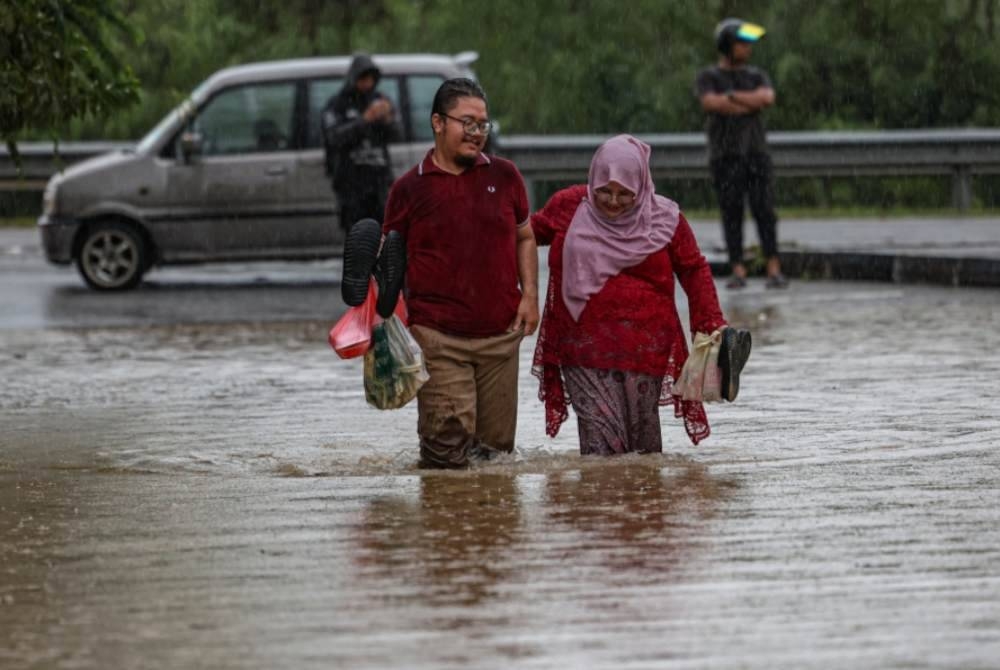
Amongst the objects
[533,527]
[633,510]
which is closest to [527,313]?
[633,510]

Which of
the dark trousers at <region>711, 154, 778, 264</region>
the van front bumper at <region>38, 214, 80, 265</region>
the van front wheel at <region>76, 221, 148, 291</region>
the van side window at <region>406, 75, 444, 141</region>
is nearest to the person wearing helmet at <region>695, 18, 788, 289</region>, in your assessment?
the dark trousers at <region>711, 154, 778, 264</region>

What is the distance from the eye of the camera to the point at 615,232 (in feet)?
29.1

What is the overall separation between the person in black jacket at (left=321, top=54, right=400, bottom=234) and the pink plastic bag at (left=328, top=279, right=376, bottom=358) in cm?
854

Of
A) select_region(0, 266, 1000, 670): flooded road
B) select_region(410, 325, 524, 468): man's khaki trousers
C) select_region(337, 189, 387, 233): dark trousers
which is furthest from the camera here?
select_region(337, 189, 387, 233): dark trousers

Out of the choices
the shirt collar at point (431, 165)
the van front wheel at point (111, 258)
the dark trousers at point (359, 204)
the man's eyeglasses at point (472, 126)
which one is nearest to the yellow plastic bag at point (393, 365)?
the shirt collar at point (431, 165)

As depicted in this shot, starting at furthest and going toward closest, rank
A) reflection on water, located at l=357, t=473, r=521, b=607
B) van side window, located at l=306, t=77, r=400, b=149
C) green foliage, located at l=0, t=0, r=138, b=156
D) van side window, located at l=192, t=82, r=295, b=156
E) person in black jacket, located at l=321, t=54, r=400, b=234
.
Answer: van side window, located at l=192, t=82, r=295, b=156 < van side window, located at l=306, t=77, r=400, b=149 < person in black jacket, located at l=321, t=54, r=400, b=234 < green foliage, located at l=0, t=0, r=138, b=156 < reflection on water, located at l=357, t=473, r=521, b=607

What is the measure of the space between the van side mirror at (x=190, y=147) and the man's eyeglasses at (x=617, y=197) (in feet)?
36.2

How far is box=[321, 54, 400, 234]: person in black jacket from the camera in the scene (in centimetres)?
1741

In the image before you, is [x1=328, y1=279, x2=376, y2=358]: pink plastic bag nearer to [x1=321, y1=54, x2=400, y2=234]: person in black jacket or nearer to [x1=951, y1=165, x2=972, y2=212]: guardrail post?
[x1=321, y1=54, x2=400, y2=234]: person in black jacket

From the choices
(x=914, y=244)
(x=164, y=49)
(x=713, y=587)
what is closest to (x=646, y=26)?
(x=164, y=49)

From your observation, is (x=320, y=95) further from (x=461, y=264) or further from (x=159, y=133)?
(x=461, y=264)

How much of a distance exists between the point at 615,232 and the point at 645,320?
1.13 ft

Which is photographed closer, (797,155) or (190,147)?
(190,147)

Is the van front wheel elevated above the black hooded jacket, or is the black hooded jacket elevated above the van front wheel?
the black hooded jacket
